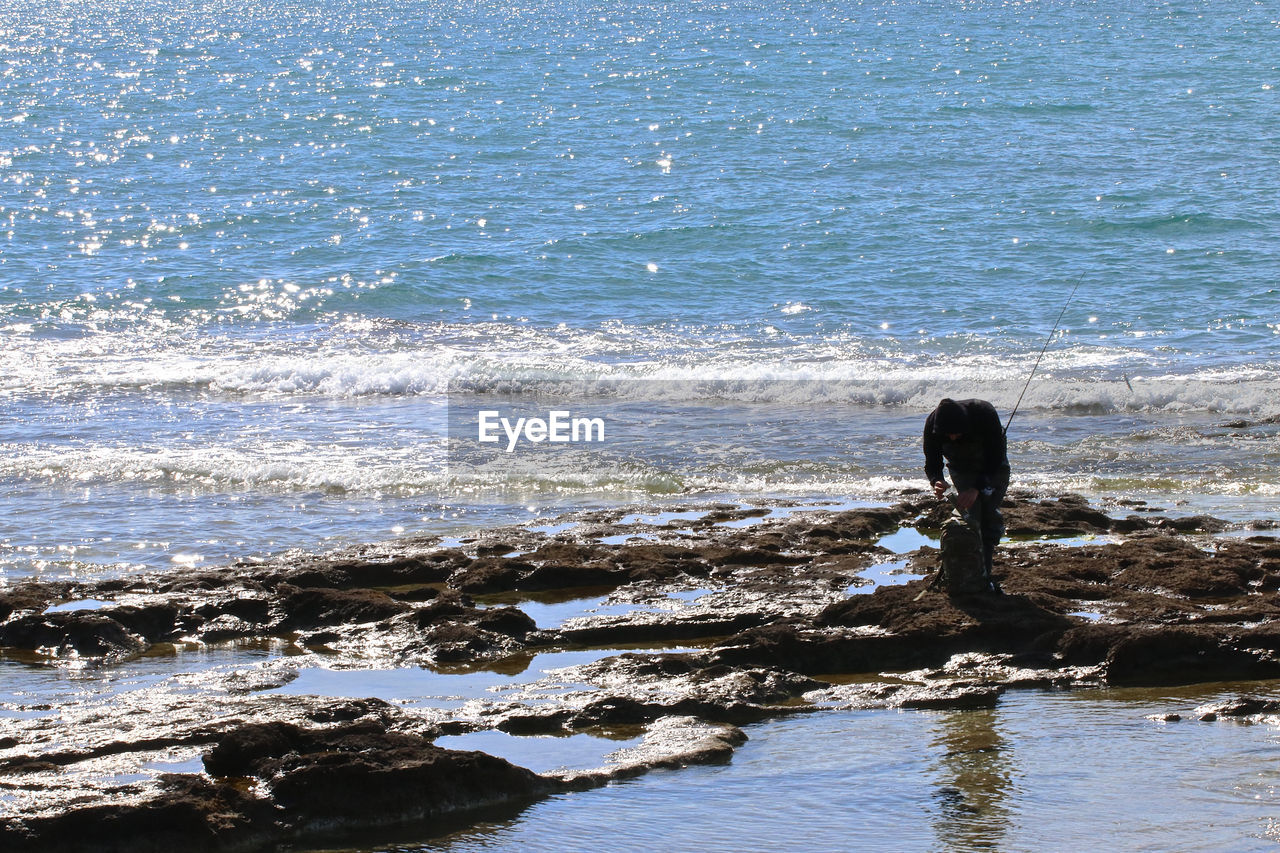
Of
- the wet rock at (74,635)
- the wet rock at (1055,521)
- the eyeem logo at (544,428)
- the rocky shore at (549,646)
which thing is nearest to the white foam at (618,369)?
the eyeem logo at (544,428)

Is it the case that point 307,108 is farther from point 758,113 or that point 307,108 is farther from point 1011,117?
point 1011,117

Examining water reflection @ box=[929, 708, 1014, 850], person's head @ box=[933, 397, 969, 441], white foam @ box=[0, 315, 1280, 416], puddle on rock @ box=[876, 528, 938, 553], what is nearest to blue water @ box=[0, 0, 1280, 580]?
white foam @ box=[0, 315, 1280, 416]

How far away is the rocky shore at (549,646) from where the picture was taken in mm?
4559

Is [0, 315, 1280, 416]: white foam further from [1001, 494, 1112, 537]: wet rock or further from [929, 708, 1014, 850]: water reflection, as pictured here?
[929, 708, 1014, 850]: water reflection

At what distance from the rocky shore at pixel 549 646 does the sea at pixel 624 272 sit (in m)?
1.40

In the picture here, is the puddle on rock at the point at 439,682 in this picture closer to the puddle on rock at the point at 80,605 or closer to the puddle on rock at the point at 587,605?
the puddle on rock at the point at 587,605

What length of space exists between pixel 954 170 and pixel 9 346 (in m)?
17.7

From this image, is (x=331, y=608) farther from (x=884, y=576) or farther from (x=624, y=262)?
(x=624, y=262)

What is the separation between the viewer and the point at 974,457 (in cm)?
701

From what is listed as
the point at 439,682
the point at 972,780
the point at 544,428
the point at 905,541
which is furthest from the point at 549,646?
the point at 544,428

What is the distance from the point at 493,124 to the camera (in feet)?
109

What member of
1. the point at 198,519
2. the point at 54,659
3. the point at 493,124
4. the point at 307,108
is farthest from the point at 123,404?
the point at 307,108

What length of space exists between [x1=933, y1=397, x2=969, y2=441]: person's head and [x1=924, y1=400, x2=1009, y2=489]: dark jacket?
0.09 ft

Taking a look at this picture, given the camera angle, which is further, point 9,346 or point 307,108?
point 307,108
